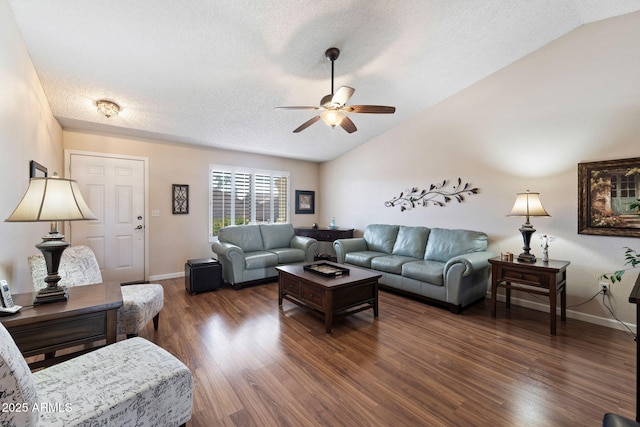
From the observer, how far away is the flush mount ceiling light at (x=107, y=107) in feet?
10.6

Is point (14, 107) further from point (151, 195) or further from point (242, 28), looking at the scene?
point (151, 195)

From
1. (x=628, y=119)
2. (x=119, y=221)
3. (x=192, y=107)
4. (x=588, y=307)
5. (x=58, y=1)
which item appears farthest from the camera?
(x=119, y=221)

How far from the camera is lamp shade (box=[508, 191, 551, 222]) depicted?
117 inches

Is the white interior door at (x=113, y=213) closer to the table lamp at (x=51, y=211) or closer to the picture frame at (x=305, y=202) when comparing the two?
the table lamp at (x=51, y=211)

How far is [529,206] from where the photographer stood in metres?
3.02

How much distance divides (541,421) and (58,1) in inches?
172

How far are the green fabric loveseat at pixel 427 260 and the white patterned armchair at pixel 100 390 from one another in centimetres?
287

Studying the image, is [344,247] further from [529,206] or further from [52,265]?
[52,265]

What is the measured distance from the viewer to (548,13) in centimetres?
275

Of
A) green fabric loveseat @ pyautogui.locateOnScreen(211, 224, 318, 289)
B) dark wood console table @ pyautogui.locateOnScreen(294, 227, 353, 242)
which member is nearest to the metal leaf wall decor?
dark wood console table @ pyautogui.locateOnScreen(294, 227, 353, 242)

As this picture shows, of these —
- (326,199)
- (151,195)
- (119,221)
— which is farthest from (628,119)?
(119,221)

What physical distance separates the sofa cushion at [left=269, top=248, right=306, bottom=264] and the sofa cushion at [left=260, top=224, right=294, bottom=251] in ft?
0.59

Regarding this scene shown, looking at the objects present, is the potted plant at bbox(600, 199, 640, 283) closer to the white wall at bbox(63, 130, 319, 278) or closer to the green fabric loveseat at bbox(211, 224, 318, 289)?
the green fabric loveseat at bbox(211, 224, 318, 289)

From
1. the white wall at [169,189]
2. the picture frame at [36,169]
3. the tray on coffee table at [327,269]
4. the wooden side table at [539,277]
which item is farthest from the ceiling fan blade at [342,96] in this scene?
the white wall at [169,189]
